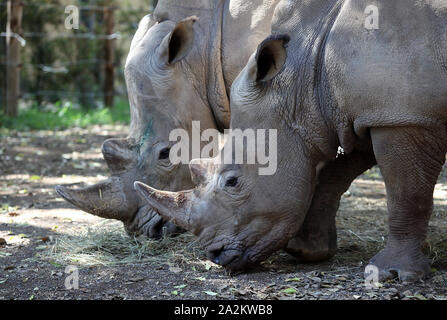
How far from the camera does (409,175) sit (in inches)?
174

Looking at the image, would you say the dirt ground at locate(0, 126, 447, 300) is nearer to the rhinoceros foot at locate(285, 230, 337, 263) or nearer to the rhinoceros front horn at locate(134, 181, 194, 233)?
the rhinoceros foot at locate(285, 230, 337, 263)

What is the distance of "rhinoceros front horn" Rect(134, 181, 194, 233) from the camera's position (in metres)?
4.93

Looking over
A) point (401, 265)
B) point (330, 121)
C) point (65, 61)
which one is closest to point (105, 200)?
point (330, 121)

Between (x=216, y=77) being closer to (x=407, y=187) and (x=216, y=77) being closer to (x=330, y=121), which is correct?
(x=330, y=121)

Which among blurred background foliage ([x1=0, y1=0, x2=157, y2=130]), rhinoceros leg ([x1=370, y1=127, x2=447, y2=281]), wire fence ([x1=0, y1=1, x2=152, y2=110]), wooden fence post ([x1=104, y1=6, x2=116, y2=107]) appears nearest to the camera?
rhinoceros leg ([x1=370, y1=127, x2=447, y2=281])

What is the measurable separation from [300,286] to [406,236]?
2.44ft

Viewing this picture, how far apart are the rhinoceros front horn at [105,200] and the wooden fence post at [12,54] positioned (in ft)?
27.4

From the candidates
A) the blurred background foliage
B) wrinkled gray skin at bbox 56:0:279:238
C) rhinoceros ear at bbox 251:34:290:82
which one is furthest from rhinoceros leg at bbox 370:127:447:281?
the blurred background foliage

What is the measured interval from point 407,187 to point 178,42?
2.34 metres

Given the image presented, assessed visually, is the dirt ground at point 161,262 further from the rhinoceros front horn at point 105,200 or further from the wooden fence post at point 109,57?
the wooden fence post at point 109,57

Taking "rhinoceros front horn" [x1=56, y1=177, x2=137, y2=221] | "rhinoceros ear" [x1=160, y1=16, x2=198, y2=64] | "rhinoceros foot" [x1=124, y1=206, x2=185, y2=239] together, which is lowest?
"rhinoceros foot" [x1=124, y1=206, x2=185, y2=239]

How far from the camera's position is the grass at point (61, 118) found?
13.1 m

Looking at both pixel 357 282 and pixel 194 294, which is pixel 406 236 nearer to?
pixel 357 282

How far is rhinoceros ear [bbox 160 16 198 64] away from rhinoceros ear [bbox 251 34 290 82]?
1.11 meters
